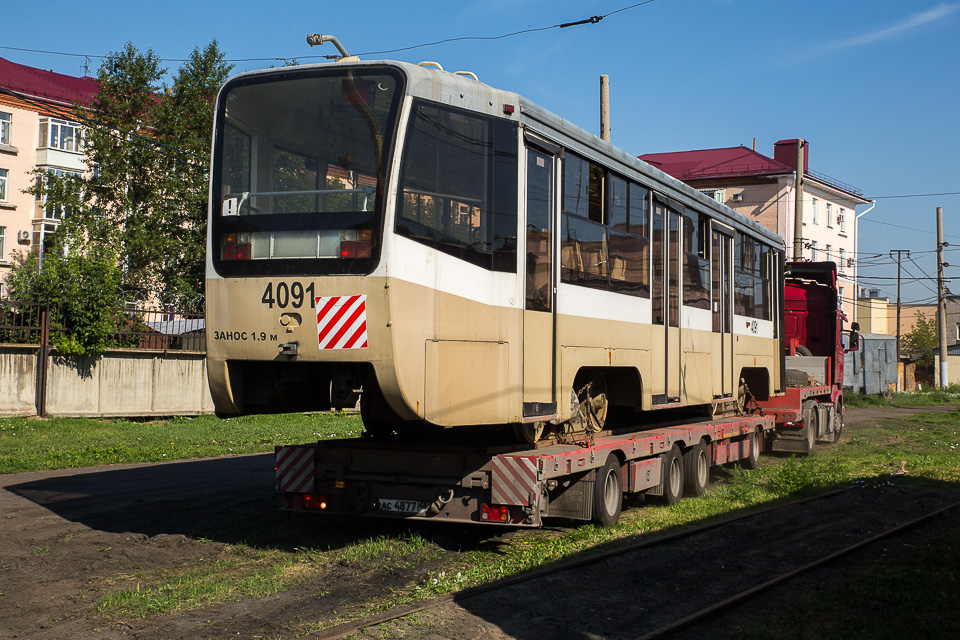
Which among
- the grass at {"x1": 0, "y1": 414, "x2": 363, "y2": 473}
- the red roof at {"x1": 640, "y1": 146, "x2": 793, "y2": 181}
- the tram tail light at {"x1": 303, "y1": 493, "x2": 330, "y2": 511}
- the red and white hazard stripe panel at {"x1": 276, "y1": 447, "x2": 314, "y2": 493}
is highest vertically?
the red roof at {"x1": 640, "y1": 146, "x2": 793, "y2": 181}

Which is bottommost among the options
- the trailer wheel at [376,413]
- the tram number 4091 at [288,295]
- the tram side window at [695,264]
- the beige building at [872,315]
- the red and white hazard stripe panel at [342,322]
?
the trailer wheel at [376,413]

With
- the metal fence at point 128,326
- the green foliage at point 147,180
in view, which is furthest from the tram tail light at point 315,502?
the green foliage at point 147,180

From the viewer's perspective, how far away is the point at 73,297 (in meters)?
20.3

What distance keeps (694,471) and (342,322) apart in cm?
704

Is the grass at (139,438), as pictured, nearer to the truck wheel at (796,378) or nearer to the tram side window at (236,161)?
the tram side window at (236,161)

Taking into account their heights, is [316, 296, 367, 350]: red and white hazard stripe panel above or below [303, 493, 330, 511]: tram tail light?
above

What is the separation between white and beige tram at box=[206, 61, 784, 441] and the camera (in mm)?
7230

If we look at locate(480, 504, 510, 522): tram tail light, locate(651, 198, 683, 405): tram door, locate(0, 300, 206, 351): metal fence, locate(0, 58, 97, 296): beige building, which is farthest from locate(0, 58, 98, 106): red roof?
locate(480, 504, 510, 522): tram tail light

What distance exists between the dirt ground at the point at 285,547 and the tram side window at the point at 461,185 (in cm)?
281

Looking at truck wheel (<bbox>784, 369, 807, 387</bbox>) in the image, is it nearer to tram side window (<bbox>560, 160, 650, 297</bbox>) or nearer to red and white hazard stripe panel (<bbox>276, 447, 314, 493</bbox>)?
tram side window (<bbox>560, 160, 650, 297</bbox>)

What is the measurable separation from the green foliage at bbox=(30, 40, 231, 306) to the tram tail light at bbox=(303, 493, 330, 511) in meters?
25.1

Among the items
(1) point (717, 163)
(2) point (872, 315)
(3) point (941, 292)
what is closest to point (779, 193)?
(1) point (717, 163)

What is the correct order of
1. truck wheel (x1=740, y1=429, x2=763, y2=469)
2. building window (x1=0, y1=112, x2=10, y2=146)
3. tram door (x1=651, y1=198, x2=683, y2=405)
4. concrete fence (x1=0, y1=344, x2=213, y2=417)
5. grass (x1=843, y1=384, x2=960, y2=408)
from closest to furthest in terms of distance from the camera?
tram door (x1=651, y1=198, x2=683, y2=405)
truck wheel (x1=740, y1=429, x2=763, y2=469)
concrete fence (x1=0, y1=344, x2=213, y2=417)
grass (x1=843, y1=384, x2=960, y2=408)
building window (x1=0, y1=112, x2=10, y2=146)

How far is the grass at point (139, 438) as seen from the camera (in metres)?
15.0
